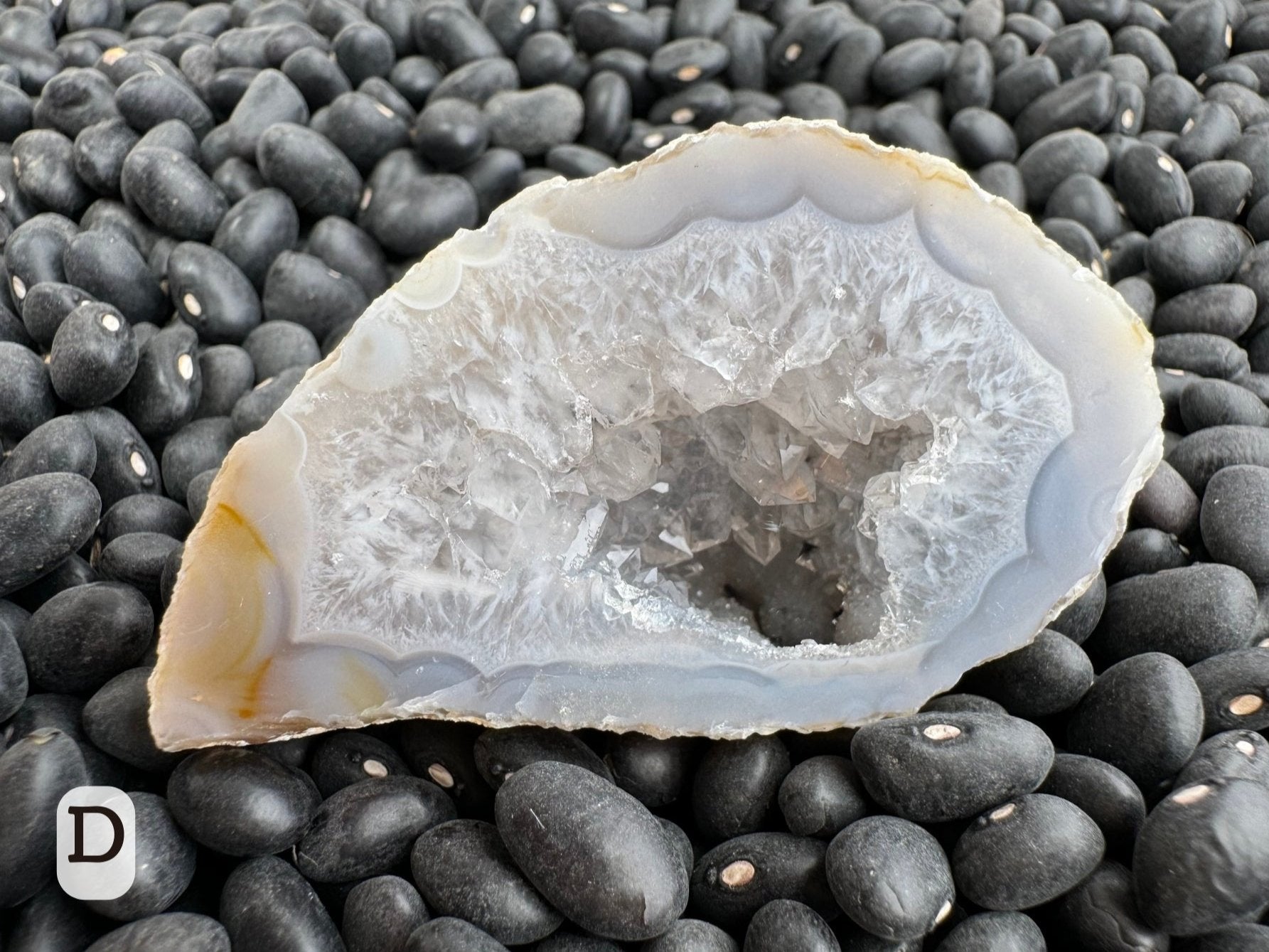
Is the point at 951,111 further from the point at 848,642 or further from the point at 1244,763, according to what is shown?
the point at 1244,763

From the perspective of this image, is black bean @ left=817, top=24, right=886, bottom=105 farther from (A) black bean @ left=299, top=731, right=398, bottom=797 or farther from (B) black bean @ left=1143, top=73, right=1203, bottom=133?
(A) black bean @ left=299, top=731, right=398, bottom=797

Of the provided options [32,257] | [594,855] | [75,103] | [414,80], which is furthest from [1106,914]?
[75,103]

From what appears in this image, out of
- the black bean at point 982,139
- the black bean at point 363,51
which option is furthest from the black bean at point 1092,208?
the black bean at point 363,51

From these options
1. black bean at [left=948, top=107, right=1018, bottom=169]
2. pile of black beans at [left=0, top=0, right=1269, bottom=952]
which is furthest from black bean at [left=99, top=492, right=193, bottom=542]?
black bean at [left=948, top=107, right=1018, bottom=169]

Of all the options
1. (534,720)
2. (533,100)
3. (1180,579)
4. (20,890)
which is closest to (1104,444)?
(1180,579)

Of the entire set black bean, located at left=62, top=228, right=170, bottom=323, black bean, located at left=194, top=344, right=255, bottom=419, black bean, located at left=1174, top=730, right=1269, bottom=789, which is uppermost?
black bean, located at left=62, top=228, right=170, bottom=323

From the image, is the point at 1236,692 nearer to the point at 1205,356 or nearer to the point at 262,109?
the point at 1205,356
